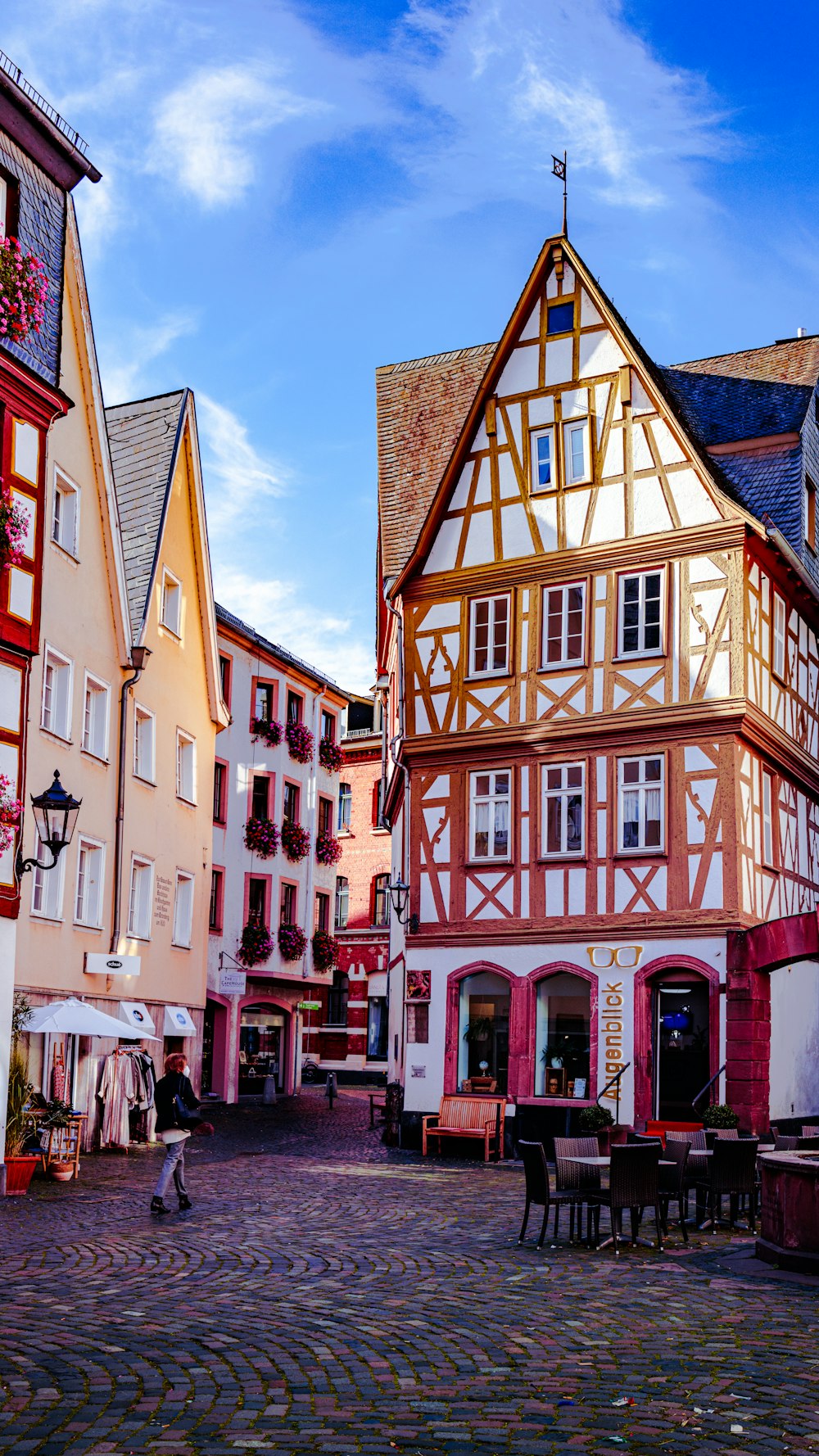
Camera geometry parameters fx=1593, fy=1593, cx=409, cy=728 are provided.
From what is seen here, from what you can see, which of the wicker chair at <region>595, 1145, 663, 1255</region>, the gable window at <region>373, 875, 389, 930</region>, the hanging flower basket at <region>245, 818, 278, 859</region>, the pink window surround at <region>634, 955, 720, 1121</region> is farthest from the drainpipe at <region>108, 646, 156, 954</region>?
the gable window at <region>373, 875, 389, 930</region>

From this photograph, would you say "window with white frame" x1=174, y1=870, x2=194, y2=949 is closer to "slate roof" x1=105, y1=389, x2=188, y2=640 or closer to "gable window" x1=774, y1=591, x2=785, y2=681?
"slate roof" x1=105, y1=389, x2=188, y2=640

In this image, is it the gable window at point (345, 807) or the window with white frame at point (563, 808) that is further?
the gable window at point (345, 807)

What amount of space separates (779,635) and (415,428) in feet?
37.2

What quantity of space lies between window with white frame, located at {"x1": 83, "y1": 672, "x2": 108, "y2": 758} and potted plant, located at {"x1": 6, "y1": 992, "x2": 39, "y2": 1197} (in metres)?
8.14

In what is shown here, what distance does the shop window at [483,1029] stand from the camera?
27281mm

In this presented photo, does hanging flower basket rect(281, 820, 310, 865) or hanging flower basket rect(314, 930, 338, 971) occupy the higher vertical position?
hanging flower basket rect(281, 820, 310, 865)

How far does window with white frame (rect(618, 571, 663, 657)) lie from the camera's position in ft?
86.4

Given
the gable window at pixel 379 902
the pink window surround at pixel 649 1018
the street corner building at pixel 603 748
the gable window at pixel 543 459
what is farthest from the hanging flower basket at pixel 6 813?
the gable window at pixel 379 902

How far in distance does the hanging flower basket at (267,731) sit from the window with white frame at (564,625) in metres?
17.8

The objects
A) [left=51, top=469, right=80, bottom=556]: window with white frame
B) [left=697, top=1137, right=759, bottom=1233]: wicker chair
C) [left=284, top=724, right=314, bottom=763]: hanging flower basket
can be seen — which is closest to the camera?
[left=697, top=1137, right=759, bottom=1233]: wicker chair

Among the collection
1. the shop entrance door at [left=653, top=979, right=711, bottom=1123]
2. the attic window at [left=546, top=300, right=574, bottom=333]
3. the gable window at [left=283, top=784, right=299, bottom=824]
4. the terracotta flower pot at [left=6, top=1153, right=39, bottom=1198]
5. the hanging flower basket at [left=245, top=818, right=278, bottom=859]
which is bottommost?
the terracotta flower pot at [left=6, top=1153, right=39, bottom=1198]

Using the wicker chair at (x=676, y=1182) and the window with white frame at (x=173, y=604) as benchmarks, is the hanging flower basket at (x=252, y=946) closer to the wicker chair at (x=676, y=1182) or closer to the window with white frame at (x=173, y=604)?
the window with white frame at (x=173, y=604)

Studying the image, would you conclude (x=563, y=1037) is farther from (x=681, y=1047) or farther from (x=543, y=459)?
(x=543, y=459)

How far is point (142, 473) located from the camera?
3303 cm
